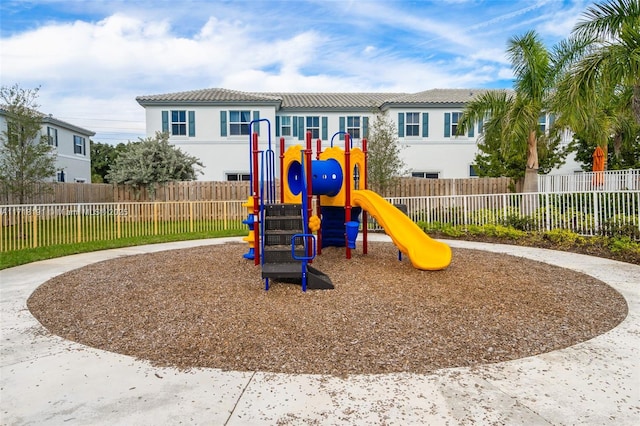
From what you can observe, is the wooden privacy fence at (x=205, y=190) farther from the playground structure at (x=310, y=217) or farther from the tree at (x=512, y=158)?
the playground structure at (x=310, y=217)

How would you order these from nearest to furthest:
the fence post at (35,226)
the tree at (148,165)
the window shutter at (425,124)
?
the fence post at (35,226)
the tree at (148,165)
the window shutter at (425,124)

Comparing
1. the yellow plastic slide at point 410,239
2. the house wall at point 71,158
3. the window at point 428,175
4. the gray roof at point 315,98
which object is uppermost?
the gray roof at point 315,98

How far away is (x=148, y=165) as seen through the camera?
759 inches

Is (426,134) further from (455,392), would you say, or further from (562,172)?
(455,392)

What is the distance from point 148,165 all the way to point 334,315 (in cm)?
1691

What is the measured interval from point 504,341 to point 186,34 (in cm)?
1115

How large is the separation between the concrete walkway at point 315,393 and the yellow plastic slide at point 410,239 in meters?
3.18

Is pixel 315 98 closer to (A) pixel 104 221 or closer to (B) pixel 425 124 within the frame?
(B) pixel 425 124

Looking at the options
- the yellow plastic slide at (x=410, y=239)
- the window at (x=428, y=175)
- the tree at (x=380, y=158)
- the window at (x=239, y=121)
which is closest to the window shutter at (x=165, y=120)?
the window at (x=239, y=121)

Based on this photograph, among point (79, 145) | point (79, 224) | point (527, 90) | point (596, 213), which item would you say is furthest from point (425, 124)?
point (79, 145)

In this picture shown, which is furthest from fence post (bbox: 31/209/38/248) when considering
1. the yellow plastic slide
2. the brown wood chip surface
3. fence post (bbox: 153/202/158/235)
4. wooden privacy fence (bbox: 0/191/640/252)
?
the yellow plastic slide

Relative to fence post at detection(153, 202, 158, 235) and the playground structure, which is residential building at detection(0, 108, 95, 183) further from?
the playground structure

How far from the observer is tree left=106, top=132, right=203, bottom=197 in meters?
19.2

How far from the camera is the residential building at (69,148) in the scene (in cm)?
2614
